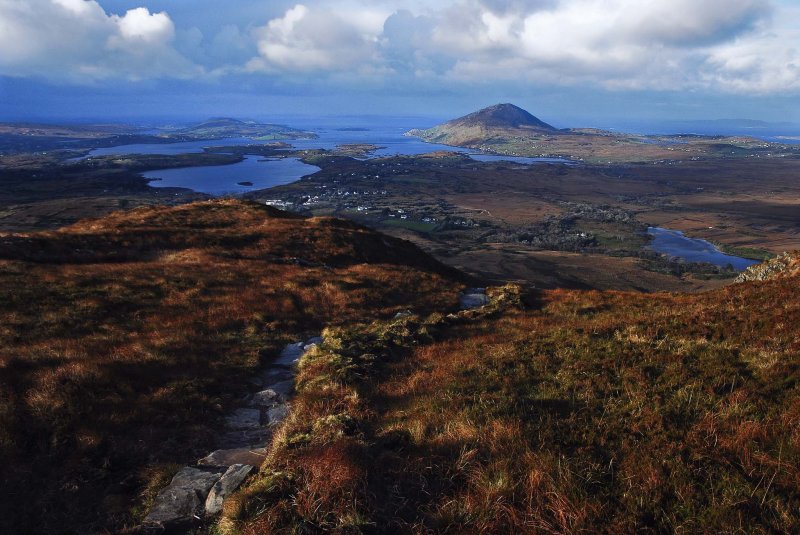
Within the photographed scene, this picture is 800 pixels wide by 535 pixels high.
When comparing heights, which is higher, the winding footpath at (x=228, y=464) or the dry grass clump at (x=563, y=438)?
the dry grass clump at (x=563, y=438)

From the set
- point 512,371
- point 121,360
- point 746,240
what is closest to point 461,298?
point 512,371

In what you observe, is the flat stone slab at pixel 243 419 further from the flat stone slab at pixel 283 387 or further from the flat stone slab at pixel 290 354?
the flat stone slab at pixel 290 354

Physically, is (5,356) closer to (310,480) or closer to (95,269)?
(310,480)

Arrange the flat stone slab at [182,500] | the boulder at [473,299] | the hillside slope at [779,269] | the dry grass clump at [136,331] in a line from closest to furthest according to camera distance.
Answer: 1. the flat stone slab at [182,500]
2. the dry grass clump at [136,331]
3. the hillside slope at [779,269]
4. the boulder at [473,299]

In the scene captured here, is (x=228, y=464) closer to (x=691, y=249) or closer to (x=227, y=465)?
(x=227, y=465)

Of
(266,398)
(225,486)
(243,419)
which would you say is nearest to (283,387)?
(266,398)

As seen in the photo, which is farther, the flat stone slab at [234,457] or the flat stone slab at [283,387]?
the flat stone slab at [283,387]

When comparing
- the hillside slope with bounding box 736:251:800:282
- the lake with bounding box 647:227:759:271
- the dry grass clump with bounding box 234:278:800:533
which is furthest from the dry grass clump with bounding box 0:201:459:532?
the lake with bounding box 647:227:759:271

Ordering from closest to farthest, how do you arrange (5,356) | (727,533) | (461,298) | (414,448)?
1. (727,533)
2. (414,448)
3. (5,356)
4. (461,298)

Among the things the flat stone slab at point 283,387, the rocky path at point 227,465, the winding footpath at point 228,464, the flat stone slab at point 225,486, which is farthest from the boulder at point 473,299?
the flat stone slab at point 225,486
